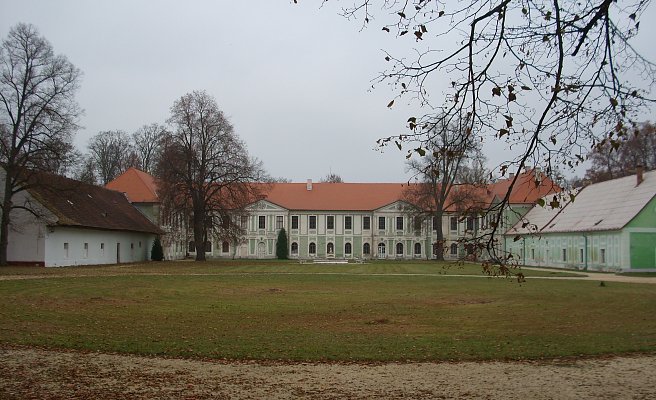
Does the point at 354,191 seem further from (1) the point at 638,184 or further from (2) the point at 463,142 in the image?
(2) the point at 463,142

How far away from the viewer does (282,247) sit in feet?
245

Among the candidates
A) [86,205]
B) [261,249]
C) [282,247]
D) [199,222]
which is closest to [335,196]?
[282,247]

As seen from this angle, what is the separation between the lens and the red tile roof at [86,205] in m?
40.1

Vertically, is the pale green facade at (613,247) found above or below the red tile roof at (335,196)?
below

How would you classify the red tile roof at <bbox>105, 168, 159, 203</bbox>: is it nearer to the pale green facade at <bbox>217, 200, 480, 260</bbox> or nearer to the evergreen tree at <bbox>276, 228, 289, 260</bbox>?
the pale green facade at <bbox>217, 200, 480, 260</bbox>

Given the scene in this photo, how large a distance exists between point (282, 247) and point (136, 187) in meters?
18.4

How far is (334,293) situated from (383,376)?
15.4 metres

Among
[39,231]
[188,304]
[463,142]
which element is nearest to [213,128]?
[39,231]

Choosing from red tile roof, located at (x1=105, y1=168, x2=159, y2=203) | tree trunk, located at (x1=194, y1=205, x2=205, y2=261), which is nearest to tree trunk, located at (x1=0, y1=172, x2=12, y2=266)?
tree trunk, located at (x1=194, y1=205, x2=205, y2=261)

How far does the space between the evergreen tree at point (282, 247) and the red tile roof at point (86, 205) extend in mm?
17704

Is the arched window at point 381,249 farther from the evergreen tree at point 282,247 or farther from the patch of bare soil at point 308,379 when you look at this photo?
the patch of bare soil at point 308,379

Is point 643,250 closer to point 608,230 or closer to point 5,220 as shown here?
point 608,230

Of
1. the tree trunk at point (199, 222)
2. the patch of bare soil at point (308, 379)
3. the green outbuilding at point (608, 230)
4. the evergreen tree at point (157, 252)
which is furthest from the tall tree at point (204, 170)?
the patch of bare soil at point (308, 379)

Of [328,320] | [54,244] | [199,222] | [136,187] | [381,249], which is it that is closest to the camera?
[328,320]
